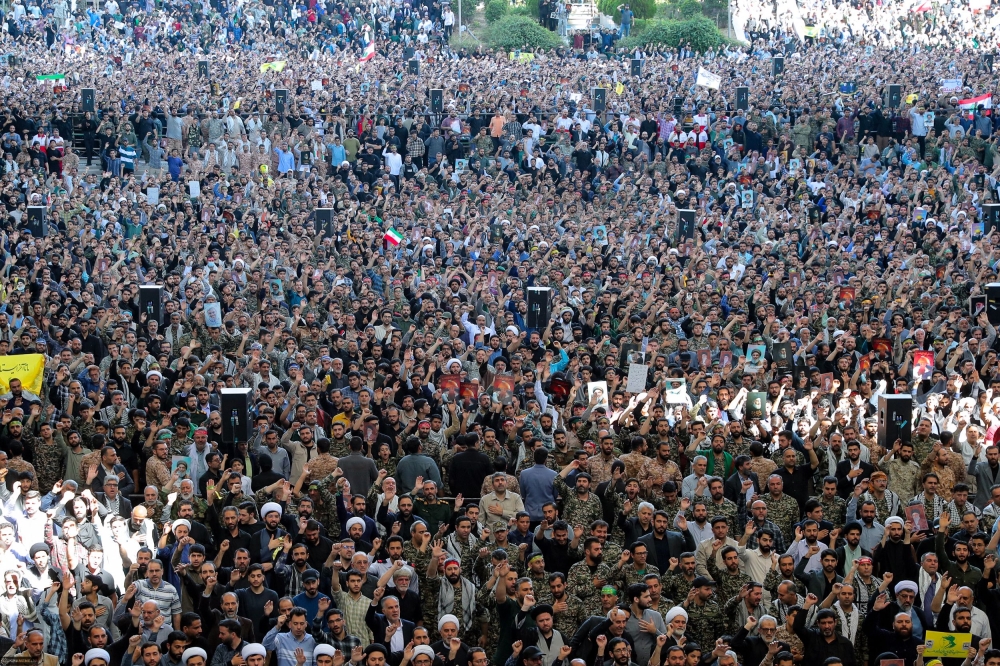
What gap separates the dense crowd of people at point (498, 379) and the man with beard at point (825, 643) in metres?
0.02

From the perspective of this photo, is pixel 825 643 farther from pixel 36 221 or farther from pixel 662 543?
pixel 36 221

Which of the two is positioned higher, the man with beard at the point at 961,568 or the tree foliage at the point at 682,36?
the man with beard at the point at 961,568

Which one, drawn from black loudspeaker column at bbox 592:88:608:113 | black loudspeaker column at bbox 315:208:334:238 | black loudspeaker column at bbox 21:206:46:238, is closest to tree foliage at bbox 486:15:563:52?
black loudspeaker column at bbox 592:88:608:113

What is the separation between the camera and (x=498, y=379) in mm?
15695

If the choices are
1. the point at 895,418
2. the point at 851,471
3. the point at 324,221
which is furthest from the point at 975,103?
the point at 851,471

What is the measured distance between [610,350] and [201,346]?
4.27 m

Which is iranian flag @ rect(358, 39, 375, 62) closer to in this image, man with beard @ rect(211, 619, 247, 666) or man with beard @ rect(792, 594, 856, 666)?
man with beard @ rect(211, 619, 247, 666)

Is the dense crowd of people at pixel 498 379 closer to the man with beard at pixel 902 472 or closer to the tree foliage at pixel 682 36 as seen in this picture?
the man with beard at pixel 902 472

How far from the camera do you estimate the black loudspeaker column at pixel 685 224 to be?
76.8 feet

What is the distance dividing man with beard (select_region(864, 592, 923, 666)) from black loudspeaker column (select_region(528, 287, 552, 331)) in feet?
24.6

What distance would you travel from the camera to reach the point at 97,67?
4116cm

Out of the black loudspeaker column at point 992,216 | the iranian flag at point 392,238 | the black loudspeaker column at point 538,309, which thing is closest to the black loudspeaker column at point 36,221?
the iranian flag at point 392,238

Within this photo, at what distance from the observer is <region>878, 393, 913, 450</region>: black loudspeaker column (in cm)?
1395

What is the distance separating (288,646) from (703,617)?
284 cm
